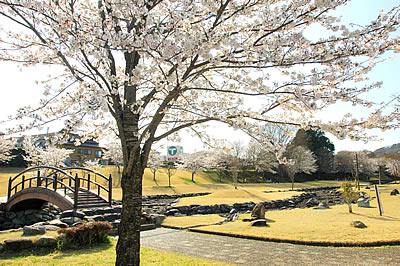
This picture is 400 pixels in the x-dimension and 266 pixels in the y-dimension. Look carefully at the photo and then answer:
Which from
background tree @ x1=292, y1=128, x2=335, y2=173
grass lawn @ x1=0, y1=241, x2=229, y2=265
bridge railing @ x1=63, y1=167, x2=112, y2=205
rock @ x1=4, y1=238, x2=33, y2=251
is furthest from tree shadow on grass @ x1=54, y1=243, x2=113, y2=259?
background tree @ x1=292, y1=128, x2=335, y2=173

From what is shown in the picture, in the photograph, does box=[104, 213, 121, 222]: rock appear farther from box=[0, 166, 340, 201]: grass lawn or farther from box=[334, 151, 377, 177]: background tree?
box=[334, 151, 377, 177]: background tree

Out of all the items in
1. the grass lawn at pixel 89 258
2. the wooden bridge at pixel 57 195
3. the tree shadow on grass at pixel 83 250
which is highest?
the wooden bridge at pixel 57 195

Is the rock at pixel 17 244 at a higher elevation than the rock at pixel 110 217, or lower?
higher

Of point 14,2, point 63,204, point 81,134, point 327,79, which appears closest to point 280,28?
point 327,79

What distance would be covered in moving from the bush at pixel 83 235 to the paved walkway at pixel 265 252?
132 centimetres

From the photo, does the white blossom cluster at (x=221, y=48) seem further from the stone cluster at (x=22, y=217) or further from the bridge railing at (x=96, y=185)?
the stone cluster at (x=22, y=217)

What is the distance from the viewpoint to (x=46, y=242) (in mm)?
7199

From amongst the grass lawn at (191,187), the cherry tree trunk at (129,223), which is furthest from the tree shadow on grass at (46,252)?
the grass lawn at (191,187)

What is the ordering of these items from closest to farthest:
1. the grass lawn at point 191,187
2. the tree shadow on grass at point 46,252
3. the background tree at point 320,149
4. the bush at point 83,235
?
the tree shadow on grass at point 46,252, the bush at point 83,235, the grass lawn at point 191,187, the background tree at point 320,149

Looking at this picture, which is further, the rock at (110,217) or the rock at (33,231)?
the rock at (110,217)

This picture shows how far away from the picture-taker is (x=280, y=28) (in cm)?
380

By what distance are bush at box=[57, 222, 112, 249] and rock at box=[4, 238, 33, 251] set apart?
74cm

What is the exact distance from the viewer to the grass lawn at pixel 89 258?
592cm

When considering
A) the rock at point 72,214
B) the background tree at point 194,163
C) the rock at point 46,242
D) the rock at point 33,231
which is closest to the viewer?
the rock at point 46,242
